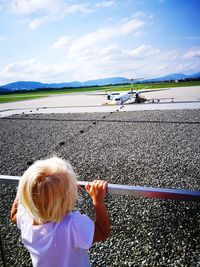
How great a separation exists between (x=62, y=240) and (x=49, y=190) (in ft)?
1.21

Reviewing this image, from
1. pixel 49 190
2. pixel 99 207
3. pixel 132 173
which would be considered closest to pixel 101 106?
pixel 132 173

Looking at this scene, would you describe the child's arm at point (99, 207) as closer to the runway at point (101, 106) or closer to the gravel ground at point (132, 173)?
the gravel ground at point (132, 173)

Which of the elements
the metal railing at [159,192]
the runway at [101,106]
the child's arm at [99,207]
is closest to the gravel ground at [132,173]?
the child's arm at [99,207]

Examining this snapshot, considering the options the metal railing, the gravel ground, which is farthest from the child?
the gravel ground

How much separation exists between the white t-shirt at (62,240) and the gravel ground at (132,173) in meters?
0.65

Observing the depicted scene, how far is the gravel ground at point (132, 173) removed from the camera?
3.89 meters

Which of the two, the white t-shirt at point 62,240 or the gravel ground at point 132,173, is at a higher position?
the white t-shirt at point 62,240

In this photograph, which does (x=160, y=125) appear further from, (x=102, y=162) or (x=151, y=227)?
(x=151, y=227)

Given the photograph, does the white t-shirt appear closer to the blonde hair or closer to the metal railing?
the blonde hair

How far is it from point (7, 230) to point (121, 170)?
3771 millimetres

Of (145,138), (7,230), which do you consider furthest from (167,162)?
(7,230)

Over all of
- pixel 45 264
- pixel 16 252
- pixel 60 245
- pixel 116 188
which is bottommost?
pixel 16 252

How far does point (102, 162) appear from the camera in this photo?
8.39 meters

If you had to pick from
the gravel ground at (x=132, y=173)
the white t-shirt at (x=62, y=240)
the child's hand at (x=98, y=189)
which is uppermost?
the child's hand at (x=98, y=189)
